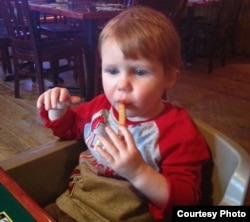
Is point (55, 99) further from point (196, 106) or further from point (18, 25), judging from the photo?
point (196, 106)

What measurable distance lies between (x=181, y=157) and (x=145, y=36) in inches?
11.0

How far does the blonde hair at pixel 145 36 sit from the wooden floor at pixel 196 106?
1.35 meters

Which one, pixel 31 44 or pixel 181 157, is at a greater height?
pixel 181 157

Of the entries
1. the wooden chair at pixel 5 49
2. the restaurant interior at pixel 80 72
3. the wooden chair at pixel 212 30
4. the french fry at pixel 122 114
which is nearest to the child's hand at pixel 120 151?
the french fry at pixel 122 114

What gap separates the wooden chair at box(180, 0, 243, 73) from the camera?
3551 mm

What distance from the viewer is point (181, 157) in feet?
2.35

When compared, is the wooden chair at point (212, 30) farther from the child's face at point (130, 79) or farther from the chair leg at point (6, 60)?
the child's face at point (130, 79)

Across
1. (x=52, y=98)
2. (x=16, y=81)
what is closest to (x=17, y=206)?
(x=52, y=98)

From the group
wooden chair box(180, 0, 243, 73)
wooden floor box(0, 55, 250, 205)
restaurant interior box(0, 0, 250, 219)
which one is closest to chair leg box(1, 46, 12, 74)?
restaurant interior box(0, 0, 250, 219)

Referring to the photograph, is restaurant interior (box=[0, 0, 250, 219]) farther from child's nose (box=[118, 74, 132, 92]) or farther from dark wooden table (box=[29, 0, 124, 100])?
child's nose (box=[118, 74, 132, 92])

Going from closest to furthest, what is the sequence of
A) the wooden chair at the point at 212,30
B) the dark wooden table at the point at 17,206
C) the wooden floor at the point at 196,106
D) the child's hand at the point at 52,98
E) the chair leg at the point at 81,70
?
1. the dark wooden table at the point at 17,206
2. the child's hand at the point at 52,98
3. the wooden floor at the point at 196,106
4. the chair leg at the point at 81,70
5. the wooden chair at the point at 212,30

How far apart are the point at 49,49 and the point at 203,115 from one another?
1286 mm

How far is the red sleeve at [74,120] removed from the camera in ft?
2.75

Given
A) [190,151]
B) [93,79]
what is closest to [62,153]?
[190,151]
